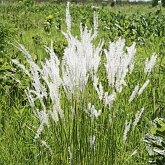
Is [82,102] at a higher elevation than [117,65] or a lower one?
lower

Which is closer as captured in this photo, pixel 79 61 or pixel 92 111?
pixel 79 61

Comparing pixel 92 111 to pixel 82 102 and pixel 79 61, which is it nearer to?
pixel 82 102

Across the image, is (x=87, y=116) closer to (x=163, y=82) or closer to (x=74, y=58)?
(x=74, y=58)

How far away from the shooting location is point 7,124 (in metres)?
2.74

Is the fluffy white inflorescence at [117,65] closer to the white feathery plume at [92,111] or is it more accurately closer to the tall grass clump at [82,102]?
the tall grass clump at [82,102]

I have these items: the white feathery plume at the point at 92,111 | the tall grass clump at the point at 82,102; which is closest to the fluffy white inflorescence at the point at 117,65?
the tall grass clump at the point at 82,102

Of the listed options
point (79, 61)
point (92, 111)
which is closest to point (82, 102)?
point (92, 111)

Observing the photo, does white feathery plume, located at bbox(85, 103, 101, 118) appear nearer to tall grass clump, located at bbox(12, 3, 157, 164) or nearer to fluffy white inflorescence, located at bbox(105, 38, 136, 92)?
tall grass clump, located at bbox(12, 3, 157, 164)

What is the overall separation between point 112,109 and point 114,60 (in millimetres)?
252

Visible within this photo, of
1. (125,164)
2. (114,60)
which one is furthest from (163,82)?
(114,60)

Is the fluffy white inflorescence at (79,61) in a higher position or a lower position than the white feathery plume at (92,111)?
higher

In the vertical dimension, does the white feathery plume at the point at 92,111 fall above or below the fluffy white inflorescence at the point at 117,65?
below

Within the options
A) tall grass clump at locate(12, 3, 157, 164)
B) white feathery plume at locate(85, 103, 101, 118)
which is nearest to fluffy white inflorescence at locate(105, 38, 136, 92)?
tall grass clump at locate(12, 3, 157, 164)

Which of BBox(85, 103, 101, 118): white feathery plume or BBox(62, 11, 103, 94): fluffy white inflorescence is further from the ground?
BBox(62, 11, 103, 94): fluffy white inflorescence
